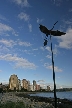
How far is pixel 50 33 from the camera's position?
11.9 metres

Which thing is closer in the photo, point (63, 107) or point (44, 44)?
point (44, 44)

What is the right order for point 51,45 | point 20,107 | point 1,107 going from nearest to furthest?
point 51,45 < point 1,107 < point 20,107

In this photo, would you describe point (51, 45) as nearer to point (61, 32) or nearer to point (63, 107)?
point (61, 32)

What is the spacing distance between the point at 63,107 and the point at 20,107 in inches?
621

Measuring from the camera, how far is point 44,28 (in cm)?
1164

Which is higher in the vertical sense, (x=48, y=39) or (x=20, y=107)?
(x=48, y=39)

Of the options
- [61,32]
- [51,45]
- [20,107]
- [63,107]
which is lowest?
[63,107]

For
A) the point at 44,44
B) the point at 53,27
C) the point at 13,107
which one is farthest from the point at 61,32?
the point at 13,107

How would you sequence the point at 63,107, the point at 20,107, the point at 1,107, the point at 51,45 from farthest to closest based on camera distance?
the point at 63,107 → the point at 20,107 → the point at 1,107 → the point at 51,45

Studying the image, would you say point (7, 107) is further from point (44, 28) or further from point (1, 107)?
point (44, 28)

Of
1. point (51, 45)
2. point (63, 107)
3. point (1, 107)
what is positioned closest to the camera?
point (51, 45)

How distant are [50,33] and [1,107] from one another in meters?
12.3

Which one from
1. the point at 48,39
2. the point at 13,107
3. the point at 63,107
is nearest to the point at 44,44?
the point at 48,39

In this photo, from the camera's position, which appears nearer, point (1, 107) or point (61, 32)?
point (61, 32)
